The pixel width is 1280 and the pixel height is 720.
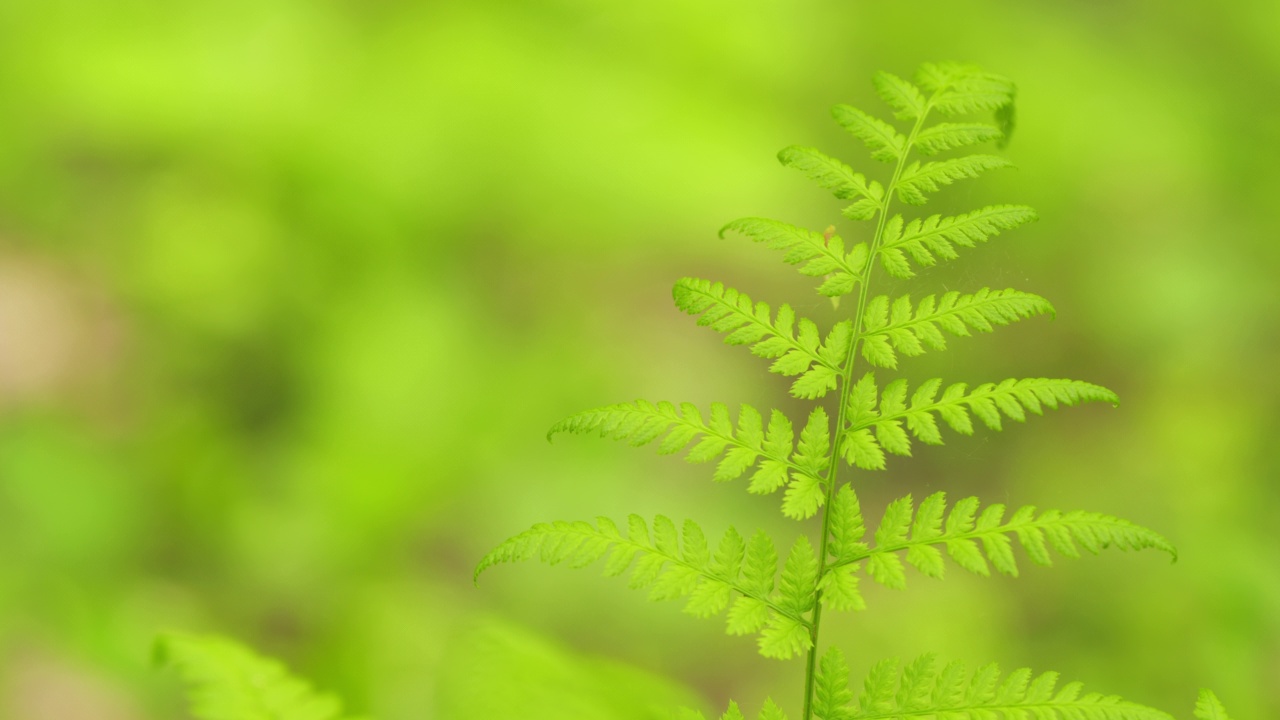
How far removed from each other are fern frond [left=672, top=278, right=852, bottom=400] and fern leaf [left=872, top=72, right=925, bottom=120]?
331 millimetres

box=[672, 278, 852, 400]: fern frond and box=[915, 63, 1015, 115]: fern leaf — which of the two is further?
box=[915, 63, 1015, 115]: fern leaf

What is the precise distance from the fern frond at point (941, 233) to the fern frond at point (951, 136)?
0.33 ft

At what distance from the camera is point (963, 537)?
129 cm

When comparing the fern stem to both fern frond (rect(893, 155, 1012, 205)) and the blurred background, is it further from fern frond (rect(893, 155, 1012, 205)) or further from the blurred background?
the blurred background

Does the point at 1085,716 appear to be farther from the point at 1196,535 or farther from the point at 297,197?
the point at 297,197

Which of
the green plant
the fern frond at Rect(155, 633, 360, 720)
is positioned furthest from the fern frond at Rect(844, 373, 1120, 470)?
the fern frond at Rect(155, 633, 360, 720)

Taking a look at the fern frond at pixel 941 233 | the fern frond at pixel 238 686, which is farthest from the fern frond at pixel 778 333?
the fern frond at pixel 238 686

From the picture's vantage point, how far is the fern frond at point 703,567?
4.19 feet

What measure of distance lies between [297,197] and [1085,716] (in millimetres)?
3244

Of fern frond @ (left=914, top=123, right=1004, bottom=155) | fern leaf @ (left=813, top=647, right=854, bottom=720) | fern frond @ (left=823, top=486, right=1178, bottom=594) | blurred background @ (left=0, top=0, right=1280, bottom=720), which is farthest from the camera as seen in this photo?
blurred background @ (left=0, top=0, right=1280, bottom=720)

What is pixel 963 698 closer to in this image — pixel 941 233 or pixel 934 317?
pixel 934 317

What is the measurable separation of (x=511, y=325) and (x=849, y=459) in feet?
9.21

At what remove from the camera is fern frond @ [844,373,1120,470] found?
4.06 feet

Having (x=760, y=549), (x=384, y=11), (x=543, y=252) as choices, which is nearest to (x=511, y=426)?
(x=543, y=252)
